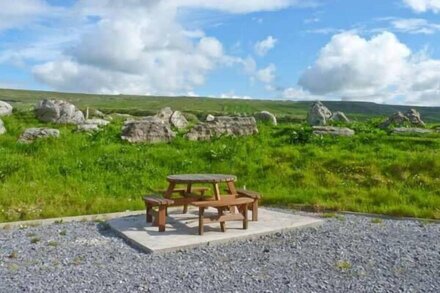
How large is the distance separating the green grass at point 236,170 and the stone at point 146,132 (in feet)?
1.01

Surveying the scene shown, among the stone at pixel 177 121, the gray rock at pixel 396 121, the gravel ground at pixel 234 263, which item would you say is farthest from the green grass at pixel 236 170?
the gray rock at pixel 396 121

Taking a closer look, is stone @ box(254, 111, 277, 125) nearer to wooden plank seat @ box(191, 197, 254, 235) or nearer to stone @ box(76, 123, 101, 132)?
stone @ box(76, 123, 101, 132)

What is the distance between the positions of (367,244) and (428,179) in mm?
5691

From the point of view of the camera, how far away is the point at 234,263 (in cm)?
716

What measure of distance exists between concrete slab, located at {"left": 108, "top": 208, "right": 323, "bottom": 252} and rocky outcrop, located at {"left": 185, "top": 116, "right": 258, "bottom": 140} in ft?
22.7

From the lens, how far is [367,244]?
26.9 ft

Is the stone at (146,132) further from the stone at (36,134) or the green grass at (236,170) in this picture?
the stone at (36,134)

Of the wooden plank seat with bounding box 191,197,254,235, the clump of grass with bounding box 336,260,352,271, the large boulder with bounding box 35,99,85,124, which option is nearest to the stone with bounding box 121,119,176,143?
the large boulder with bounding box 35,99,85,124

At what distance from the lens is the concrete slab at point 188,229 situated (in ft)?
26.5

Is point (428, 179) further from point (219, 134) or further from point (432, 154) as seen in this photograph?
point (219, 134)

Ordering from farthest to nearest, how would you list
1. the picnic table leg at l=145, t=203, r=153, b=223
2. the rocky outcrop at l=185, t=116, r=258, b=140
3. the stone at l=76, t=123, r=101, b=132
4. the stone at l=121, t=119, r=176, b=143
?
the stone at l=76, t=123, r=101, b=132, the rocky outcrop at l=185, t=116, r=258, b=140, the stone at l=121, t=119, r=176, b=143, the picnic table leg at l=145, t=203, r=153, b=223

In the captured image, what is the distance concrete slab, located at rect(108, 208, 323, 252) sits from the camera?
808cm

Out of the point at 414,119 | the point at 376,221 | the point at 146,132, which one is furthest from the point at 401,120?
the point at 376,221

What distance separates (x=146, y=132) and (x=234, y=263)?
10.1 m
